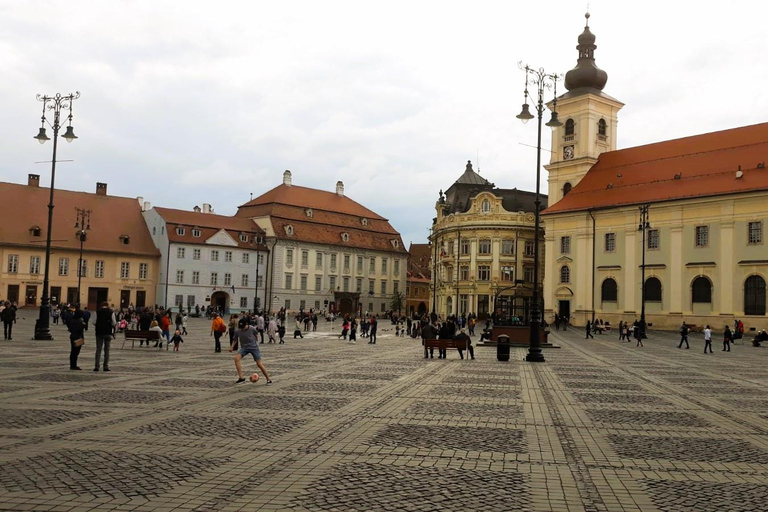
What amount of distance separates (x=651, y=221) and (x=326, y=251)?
40427mm

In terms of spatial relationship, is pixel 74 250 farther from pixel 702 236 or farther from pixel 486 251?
pixel 702 236

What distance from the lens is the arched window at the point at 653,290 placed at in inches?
2430

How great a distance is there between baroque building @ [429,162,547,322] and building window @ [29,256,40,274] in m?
44.8

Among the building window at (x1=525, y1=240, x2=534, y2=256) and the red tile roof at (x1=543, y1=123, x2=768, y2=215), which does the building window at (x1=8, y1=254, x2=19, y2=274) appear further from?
the building window at (x1=525, y1=240, x2=534, y2=256)

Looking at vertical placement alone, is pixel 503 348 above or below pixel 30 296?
below

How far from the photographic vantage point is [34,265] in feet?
224

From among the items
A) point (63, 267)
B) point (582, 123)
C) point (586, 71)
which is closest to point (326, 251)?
point (63, 267)

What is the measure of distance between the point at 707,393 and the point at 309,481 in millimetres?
12458

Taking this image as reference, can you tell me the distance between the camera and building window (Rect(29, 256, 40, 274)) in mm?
68062

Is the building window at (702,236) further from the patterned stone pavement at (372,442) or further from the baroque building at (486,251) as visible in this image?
the patterned stone pavement at (372,442)

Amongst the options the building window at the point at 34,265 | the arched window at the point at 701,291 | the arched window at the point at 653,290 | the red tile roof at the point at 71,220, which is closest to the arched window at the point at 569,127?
the arched window at the point at 653,290

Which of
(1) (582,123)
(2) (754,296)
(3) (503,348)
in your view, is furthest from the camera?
(1) (582,123)

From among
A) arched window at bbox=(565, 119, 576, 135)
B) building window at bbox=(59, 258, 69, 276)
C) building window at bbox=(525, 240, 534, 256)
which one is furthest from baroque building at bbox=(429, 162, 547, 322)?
building window at bbox=(59, 258, 69, 276)

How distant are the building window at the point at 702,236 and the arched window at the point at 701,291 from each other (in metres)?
2.73
